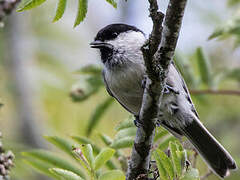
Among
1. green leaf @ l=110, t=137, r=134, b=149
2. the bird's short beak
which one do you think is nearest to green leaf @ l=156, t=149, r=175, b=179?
green leaf @ l=110, t=137, r=134, b=149

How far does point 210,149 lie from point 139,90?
0.69 m

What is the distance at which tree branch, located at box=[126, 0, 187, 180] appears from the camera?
158 centimetres

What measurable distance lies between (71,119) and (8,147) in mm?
1974

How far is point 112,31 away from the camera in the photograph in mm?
2941

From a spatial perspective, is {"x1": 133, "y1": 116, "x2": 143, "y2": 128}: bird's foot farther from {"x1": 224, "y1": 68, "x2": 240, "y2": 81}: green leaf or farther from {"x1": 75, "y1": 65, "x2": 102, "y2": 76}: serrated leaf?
{"x1": 224, "y1": 68, "x2": 240, "y2": 81}: green leaf

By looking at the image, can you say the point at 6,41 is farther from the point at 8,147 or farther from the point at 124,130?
the point at 124,130

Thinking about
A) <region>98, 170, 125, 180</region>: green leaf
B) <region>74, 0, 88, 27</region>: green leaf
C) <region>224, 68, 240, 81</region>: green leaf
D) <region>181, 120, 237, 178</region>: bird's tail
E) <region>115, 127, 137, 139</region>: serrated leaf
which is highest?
<region>74, 0, 88, 27</region>: green leaf

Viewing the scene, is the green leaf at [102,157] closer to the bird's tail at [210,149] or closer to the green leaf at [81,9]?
Result: the green leaf at [81,9]

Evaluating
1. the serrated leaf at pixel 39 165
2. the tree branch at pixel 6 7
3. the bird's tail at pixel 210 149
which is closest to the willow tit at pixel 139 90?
the bird's tail at pixel 210 149

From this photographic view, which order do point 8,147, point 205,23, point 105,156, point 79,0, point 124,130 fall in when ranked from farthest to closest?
point 205,23 → point 8,147 → point 124,130 → point 105,156 → point 79,0

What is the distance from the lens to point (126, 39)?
283 cm

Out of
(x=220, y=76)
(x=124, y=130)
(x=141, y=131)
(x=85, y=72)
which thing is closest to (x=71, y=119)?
(x=85, y=72)

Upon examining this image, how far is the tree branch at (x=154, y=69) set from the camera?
1576 mm

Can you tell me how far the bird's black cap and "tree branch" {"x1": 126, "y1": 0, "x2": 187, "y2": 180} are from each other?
1.15 m
